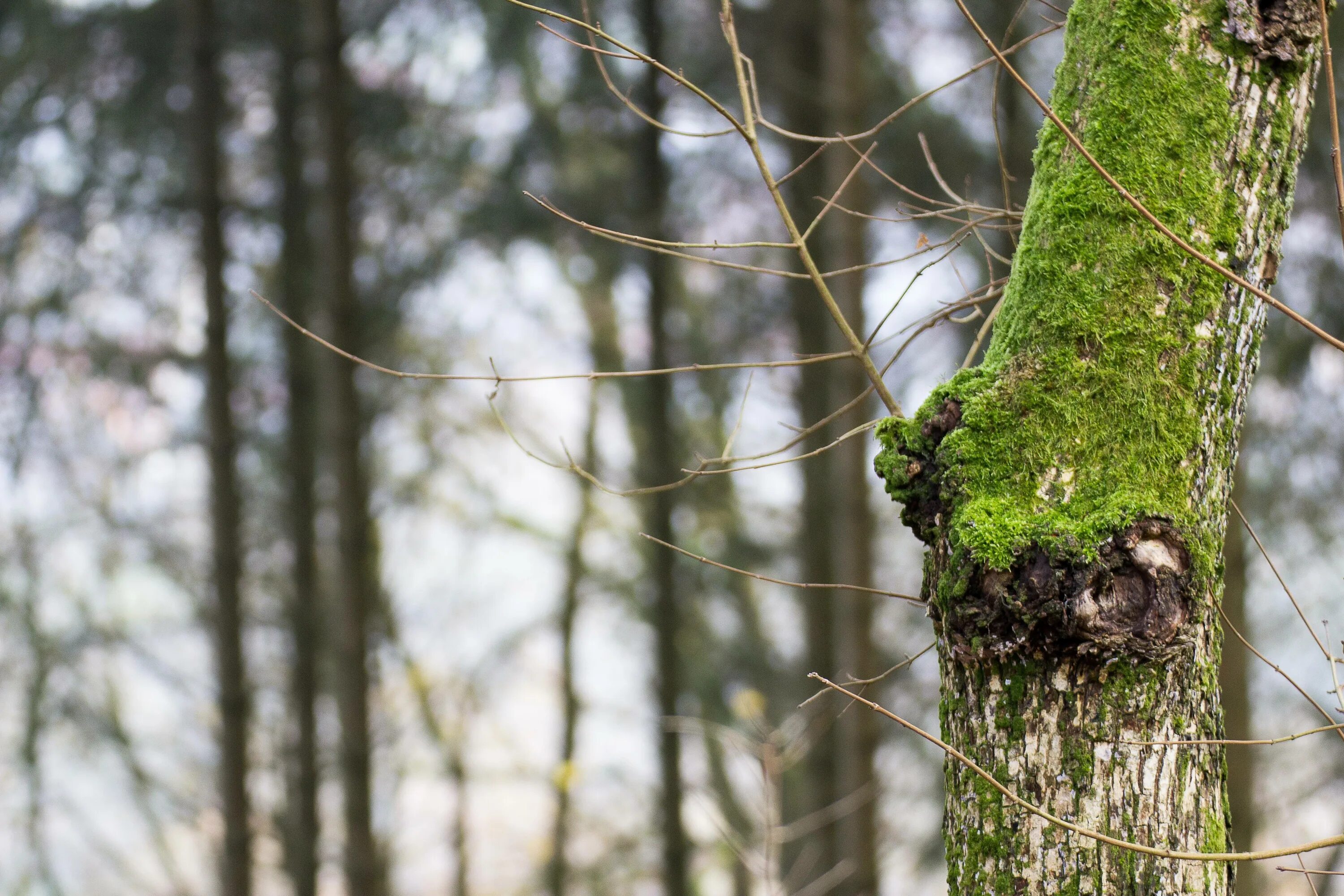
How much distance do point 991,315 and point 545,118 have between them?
5718 mm

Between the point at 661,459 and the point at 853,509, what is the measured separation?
212 cm

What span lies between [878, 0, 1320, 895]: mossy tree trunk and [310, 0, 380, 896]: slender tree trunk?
4.02 metres

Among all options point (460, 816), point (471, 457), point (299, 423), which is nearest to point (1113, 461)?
point (299, 423)

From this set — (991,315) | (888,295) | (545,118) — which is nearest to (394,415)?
(545,118)

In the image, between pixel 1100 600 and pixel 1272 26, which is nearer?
pixel 1100 600

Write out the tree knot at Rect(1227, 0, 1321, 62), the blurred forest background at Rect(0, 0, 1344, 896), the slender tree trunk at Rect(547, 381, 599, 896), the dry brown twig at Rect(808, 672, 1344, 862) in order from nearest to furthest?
the dry brown twig at Rect(808, 672, 1344, 862), the tree knot at Rect(1227, 0, 1321, 62), the blurred forest background at Rect(0, 0, 1344, 896), the slender tree trunk at Rect(547, 381, 599, 896)

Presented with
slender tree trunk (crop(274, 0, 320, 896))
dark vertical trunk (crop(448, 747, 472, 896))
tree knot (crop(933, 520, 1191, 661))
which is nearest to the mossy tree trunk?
tree knot (crop(933, 520, 1191, 661))

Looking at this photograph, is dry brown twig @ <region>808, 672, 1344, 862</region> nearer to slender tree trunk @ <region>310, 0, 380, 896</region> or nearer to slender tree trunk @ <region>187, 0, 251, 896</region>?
slender tree trunk @ <region>310, 0, 380, 896</region>

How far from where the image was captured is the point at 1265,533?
5.33 m

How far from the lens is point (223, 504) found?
546 centimetres

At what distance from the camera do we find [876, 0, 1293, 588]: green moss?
4.33ft

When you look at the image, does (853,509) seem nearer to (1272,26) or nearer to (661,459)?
(661,459)

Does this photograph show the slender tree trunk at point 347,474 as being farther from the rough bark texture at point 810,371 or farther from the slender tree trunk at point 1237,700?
the slender tree trunk at point 1237,700

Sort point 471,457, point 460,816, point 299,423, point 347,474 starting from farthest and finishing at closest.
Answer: point 460,816 → point 471,457 → point 299,423 → point 347,474
